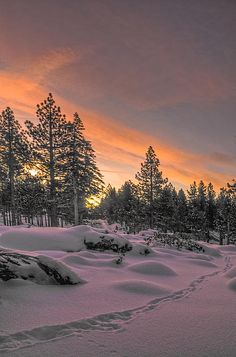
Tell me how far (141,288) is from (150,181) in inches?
1449

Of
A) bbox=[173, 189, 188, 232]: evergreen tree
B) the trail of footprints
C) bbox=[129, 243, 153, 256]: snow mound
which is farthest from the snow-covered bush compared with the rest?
bbox=[173, 189, 188, 232]: evergreen tree

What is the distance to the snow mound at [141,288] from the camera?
5.12 metres

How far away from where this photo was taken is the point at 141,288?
5.22 m

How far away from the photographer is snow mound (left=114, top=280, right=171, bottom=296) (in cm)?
512

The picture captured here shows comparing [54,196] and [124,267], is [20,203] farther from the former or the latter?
[124,267]

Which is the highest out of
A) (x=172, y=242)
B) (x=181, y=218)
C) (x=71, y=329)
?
(x=71, y=329)

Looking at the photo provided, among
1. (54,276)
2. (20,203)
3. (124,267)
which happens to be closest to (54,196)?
(124,267)

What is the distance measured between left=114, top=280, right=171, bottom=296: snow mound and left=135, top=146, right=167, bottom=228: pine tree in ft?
117

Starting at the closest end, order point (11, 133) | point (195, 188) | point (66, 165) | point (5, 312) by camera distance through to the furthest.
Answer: point (5, 312), point (66, 165), point (11, 133), point (195, 188)

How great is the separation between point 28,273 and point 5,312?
53.9 inches

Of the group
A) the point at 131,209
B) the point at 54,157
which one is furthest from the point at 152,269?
the point at 131,209

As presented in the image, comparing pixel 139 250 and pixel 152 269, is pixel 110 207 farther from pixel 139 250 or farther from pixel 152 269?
pixel 152 269

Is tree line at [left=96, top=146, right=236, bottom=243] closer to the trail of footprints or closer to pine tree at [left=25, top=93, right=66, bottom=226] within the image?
pine tree at [left=25, top=93, right=66, bottom=226]

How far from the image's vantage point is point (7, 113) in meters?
30.2
